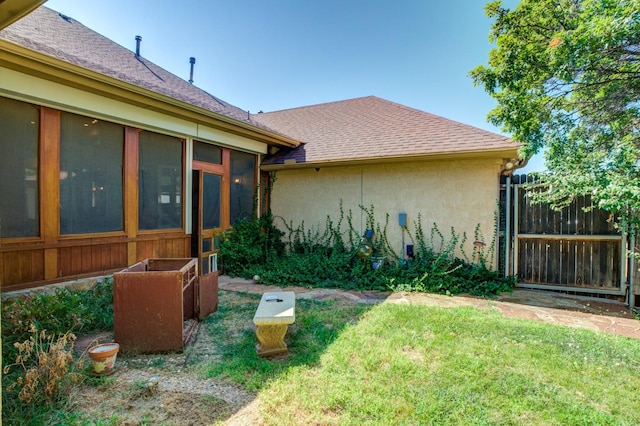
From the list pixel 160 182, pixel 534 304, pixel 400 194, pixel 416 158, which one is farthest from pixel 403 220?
pixel 160 182

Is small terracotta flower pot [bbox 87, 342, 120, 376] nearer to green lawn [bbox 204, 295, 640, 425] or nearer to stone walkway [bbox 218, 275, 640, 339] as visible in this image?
green lawn [bbox 204, 295, 640, 425]

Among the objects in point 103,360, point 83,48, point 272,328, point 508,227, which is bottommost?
point 103,360

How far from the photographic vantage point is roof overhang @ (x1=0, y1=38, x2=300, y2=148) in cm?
366

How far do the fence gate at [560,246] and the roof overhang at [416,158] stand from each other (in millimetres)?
663

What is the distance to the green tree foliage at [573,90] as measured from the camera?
416 cm

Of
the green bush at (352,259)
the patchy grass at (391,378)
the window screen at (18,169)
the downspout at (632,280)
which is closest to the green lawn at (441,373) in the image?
the patchy grass at (391,378)

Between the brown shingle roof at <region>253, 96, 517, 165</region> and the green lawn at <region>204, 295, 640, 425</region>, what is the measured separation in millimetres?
3704

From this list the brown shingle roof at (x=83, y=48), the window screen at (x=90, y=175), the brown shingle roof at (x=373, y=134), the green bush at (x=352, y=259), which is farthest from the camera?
the brown shingle roof at (x=373, y=134)

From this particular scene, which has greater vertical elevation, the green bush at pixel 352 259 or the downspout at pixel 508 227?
the downspout at pixel 508 227

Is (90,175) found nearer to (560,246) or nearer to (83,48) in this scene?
(83,48)

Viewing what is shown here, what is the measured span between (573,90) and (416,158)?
2.85 metres

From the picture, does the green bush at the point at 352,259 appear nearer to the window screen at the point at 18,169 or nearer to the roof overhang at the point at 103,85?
the roof overhang at the point at 103,85

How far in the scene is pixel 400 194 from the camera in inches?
288

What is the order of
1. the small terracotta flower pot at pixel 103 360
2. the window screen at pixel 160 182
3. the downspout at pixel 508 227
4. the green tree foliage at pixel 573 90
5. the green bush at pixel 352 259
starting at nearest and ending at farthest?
the small terracotta flower pot at pixel 103 360
the green tree foliage at pixel 573 90
the window screen at pixel 160 182
the green bush at pixel 352 259
the downspout at pixel 508 227
